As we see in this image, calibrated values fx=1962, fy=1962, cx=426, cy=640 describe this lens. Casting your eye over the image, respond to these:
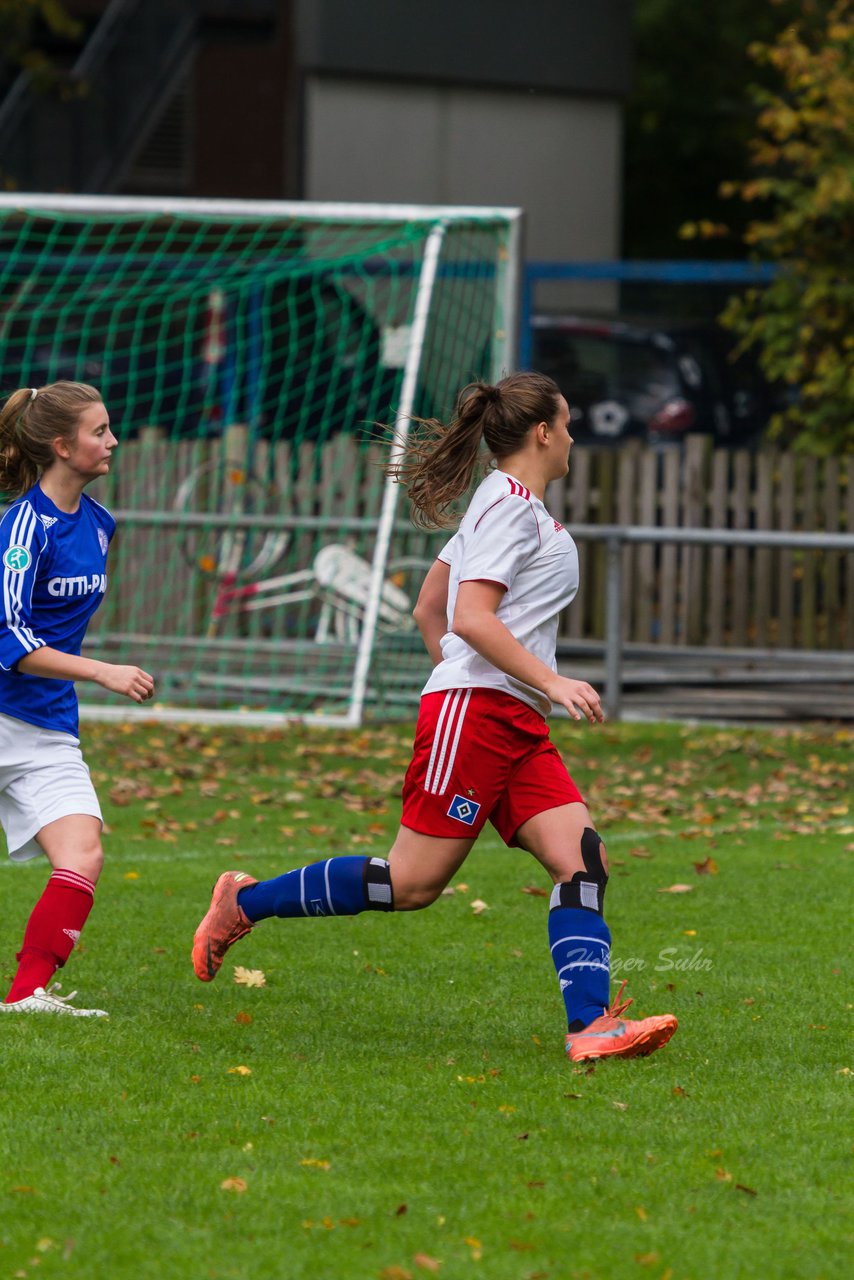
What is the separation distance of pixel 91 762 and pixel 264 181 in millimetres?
11987

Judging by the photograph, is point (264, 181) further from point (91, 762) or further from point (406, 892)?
point (406, 892)

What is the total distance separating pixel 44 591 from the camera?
16.7 ft

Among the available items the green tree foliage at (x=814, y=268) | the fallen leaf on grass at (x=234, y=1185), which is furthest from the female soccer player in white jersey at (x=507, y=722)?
the green tree foliage at (x=814, y=268)

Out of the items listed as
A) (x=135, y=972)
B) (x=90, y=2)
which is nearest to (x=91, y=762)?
(x=135, y=972)

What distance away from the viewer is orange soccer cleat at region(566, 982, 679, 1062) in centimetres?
470

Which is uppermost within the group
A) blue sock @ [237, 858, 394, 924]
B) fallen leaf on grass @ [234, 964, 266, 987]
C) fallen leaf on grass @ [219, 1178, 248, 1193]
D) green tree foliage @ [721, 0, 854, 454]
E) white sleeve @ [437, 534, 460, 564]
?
green tree foliage @ [721, 0, 854, 454]

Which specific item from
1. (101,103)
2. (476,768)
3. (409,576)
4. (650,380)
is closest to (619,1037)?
(476,768)

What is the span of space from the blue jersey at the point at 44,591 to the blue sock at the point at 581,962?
4.75 feet

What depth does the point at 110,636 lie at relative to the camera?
A: 44.1 ft

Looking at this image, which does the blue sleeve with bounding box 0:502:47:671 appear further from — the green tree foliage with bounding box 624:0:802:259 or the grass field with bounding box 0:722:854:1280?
the green tree foliage with bounding box 624:0:802:259

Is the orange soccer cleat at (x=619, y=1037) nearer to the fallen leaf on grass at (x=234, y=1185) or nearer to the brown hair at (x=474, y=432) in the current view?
the fallen leaf on grass at (x=234, y=1185)

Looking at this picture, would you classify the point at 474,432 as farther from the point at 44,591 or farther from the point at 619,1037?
the point at 619,1037

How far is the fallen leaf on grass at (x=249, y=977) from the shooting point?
18.7 ft
